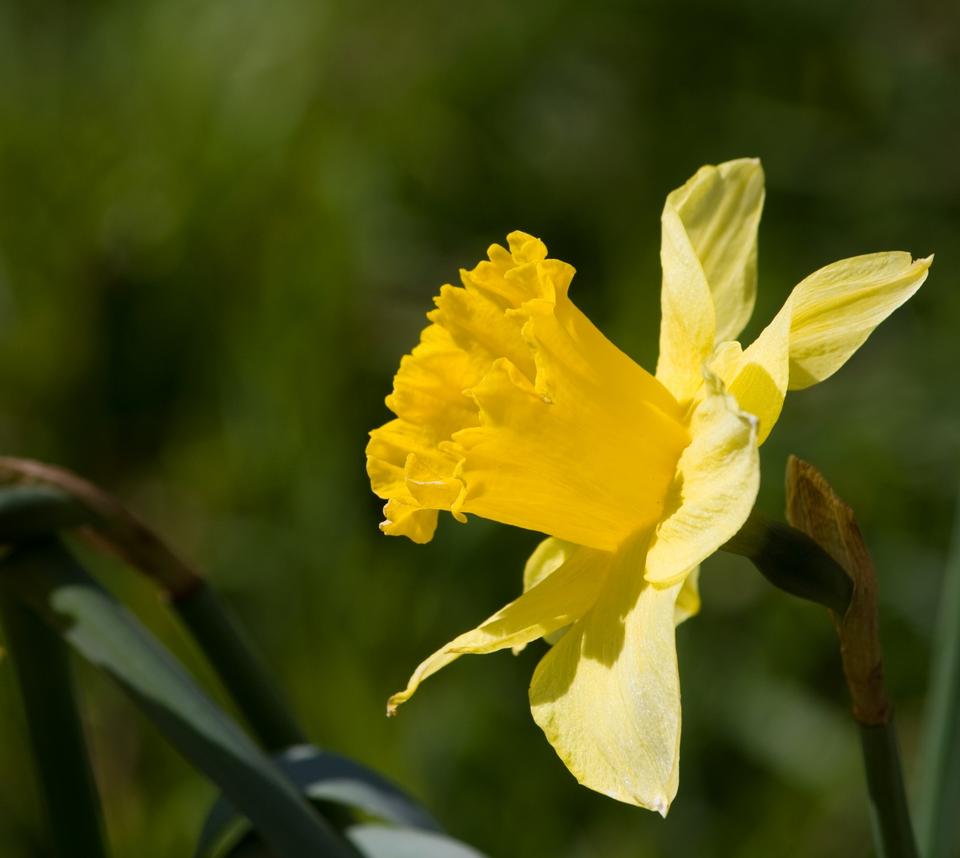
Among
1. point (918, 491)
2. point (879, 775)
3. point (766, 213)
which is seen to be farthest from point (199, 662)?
point (879, 775)

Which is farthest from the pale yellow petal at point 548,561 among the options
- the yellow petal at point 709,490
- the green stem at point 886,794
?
the green stem at point 886,794

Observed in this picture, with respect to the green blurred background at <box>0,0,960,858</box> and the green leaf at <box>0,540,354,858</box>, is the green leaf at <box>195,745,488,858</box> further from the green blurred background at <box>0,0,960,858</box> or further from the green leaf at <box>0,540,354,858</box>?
the green blurred background at <box>0,0,960,858</box>

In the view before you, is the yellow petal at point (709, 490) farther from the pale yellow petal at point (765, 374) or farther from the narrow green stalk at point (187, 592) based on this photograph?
the narrow green stalk at point (187, 592)

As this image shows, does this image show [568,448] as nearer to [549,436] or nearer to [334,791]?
[549,436]

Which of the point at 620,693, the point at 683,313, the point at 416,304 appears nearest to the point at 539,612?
the point at 620,693

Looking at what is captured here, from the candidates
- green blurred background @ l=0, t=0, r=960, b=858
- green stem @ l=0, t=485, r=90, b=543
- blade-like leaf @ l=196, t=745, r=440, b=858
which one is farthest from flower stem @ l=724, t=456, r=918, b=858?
green blurred background @ l=0, t=0, r=960, b=858

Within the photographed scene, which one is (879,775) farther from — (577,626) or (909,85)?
(909,85)

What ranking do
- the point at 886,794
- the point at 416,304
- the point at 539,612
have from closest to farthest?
the point at 886,794
the point at 539,612
the point at 416,304
